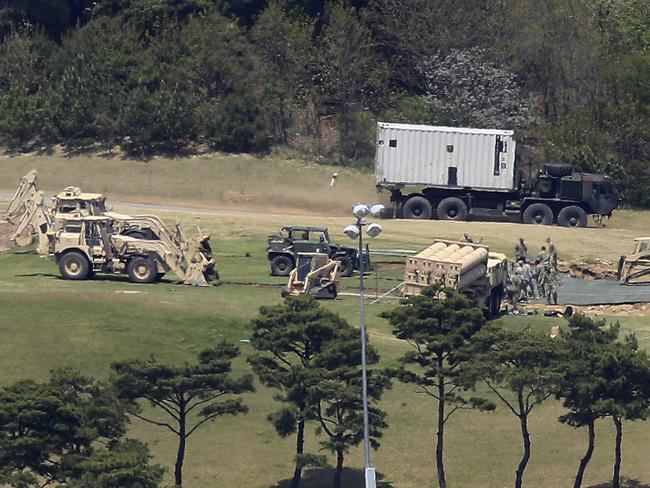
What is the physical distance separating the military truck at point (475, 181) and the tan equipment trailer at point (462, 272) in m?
22.3

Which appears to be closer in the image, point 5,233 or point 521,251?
point 521,251

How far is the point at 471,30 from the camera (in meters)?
99.8

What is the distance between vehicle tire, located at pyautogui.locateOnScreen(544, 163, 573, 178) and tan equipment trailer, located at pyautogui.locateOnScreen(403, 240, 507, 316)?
22440 millimetres

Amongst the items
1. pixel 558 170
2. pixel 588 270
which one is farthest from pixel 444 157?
pixel 588 270

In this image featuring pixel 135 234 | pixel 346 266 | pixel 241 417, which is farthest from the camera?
pixel 346 266

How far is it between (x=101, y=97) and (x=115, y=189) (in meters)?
9.41

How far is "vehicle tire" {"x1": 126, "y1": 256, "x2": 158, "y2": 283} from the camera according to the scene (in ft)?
192

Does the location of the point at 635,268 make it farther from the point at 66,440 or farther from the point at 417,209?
the point at 66,440

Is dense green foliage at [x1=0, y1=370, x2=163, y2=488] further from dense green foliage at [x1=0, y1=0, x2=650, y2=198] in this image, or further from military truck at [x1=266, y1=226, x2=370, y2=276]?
dense green foliage at [x1=0, y1=0, x2=650, y2=198]

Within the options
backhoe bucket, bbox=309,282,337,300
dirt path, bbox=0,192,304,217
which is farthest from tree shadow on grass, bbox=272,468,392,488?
dirt path, bbox=0,192,304,217

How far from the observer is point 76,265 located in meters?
58.6

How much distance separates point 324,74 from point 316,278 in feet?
139

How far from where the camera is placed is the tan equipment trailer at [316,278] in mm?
57500

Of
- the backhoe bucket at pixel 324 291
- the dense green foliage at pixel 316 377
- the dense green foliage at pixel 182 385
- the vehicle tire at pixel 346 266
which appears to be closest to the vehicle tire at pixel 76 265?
the backhoe bucket at pixel 324 291
